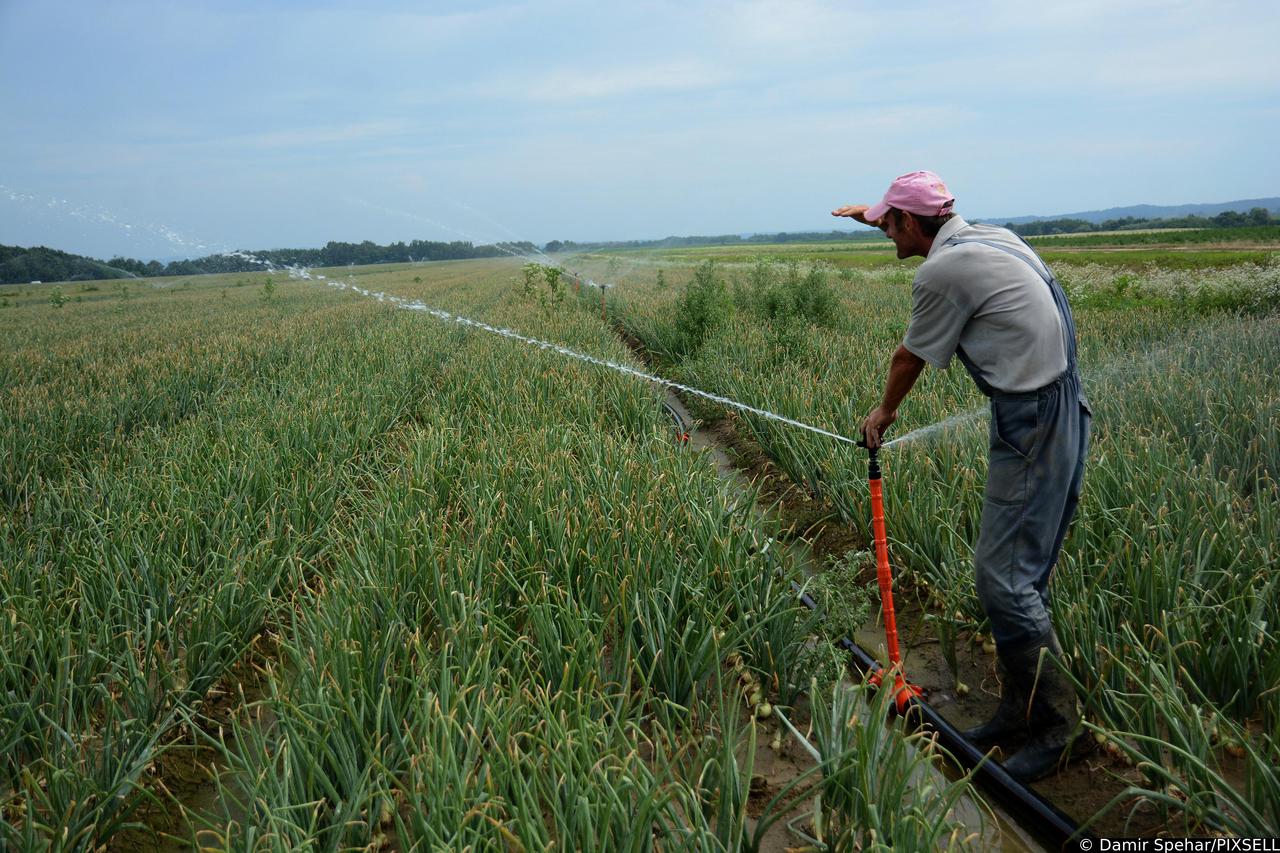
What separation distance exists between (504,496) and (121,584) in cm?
183

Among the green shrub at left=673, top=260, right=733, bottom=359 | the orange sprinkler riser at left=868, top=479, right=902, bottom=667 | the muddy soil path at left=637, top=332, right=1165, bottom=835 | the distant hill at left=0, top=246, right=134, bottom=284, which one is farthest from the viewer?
the distant hill at left=0, top=246, right=134, bottom=284

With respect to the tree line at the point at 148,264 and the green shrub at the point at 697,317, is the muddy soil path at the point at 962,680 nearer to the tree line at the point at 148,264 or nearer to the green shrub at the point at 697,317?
the green shrub at the point at 697,317

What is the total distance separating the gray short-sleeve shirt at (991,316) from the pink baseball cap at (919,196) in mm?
155

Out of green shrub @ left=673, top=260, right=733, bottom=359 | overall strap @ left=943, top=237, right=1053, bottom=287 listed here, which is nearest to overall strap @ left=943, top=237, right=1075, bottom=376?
overall strap @ left=943, top=237, right=1053, bottom=287

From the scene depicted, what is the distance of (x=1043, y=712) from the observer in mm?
2713

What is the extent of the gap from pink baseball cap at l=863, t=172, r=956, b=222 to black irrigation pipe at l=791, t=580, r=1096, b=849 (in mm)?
1579

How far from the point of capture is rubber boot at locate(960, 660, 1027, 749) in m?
2.77

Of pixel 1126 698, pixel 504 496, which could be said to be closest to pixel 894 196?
pixel 1126 698

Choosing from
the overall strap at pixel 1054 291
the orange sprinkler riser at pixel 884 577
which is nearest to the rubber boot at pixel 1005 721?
the orange sprinkler riser at pixel 884 577

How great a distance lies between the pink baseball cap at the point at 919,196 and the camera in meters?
2.79

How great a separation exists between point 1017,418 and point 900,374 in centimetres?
44

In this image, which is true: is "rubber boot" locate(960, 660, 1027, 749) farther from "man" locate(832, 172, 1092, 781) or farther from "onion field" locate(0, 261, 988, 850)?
"onion field" locate(0, 261, 988, 850)

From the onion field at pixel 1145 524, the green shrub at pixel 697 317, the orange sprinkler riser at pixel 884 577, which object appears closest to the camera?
the onion field at pixel 1145 524

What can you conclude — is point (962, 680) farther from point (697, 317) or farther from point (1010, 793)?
point (697, 317)
